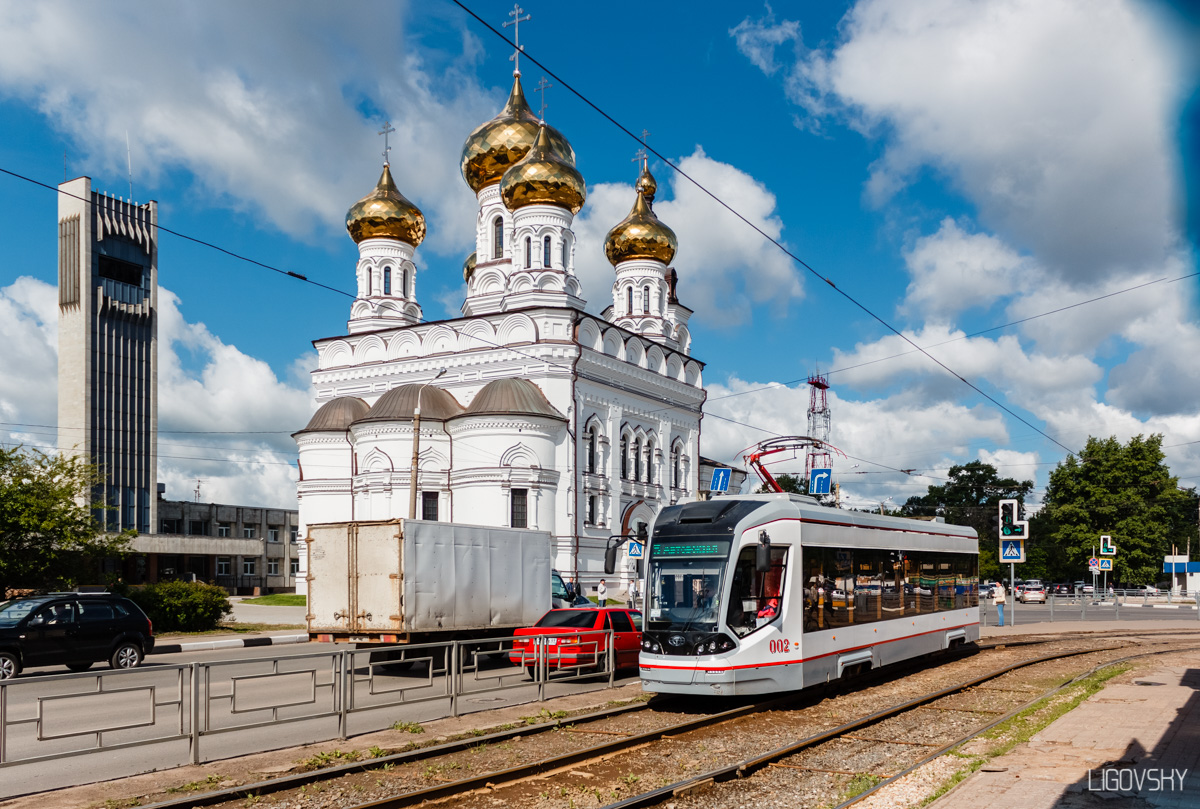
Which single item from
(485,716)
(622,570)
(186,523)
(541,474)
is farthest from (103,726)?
(186,523)

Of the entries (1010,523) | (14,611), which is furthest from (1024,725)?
(1010,523)

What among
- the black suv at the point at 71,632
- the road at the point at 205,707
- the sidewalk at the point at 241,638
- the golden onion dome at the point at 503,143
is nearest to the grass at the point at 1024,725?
the road at the point at 205,707

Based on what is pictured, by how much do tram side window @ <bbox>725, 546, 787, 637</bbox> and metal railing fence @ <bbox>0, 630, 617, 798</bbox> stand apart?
9.89ft

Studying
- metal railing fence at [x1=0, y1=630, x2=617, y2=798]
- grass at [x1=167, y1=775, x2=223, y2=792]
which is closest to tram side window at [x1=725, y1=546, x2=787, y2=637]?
metal railing fence at [x1=0, y1=630, x2=617, y2=798]

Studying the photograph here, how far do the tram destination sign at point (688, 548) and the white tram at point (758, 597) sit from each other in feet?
0.05

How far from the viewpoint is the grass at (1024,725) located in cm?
878

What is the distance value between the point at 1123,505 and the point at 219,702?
6649 cm

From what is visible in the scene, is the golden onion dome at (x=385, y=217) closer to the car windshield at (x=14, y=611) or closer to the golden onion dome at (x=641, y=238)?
the golden onion dome at (x=641, y=238)

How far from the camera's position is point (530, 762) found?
9.42 m

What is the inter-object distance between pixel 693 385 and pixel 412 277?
15.8 meters

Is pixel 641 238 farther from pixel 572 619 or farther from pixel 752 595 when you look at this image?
pixel 752 595

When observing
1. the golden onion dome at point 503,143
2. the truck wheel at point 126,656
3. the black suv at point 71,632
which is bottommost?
the truck wheel at point 126,656

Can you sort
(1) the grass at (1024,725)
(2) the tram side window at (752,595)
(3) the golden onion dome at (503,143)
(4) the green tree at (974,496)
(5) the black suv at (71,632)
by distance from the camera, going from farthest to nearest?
(4) the green tree at (974,496)
(3) the golden onion dome at (503,143)
(5) the black suv at (71,632)
(2) the tram side window at (752,595)
(1) the grass at (1024,725)

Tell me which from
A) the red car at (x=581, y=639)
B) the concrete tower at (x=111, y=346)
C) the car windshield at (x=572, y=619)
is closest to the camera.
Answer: the red car at (x=581, y=639)
